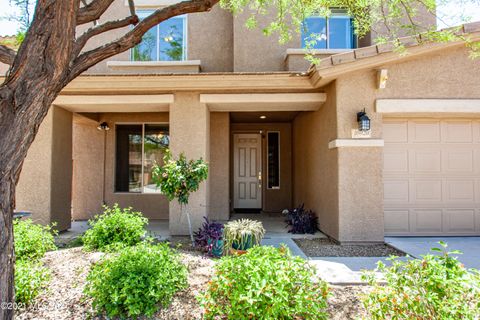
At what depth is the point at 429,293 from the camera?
2.49 meters

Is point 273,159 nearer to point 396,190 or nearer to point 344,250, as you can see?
point 396,190

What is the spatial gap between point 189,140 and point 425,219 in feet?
17.3

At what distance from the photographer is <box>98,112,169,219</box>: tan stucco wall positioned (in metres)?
8.90

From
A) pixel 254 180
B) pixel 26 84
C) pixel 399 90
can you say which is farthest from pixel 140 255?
pixel 254 180

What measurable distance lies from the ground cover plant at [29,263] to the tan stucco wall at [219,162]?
4451 mm

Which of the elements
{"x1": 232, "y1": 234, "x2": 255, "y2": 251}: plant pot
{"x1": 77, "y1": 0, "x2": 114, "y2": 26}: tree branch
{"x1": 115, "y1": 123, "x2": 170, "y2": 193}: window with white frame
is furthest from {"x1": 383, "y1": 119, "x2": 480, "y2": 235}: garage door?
{"x1": 115, "y1": 123, "x2": 170, "y2": 193}: window with white frame

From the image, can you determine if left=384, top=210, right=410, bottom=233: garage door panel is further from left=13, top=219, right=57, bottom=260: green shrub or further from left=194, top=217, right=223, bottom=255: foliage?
left=13, top=219, right=57, bottom=260: green shrub

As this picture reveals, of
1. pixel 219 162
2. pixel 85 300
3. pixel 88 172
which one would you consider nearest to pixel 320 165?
pixel 219 162

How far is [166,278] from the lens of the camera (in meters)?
3.20

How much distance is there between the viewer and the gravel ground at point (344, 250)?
209 inches

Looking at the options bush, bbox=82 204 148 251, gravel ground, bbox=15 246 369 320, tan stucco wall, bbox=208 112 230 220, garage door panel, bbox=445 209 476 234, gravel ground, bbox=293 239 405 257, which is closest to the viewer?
gravel ground, bbox=15 246 369 320

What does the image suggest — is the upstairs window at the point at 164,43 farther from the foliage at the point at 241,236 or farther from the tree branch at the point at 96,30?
the foliage at the point at 241,236

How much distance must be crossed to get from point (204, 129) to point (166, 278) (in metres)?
3.86

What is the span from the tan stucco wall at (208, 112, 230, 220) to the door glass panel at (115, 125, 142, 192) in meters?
2.28
